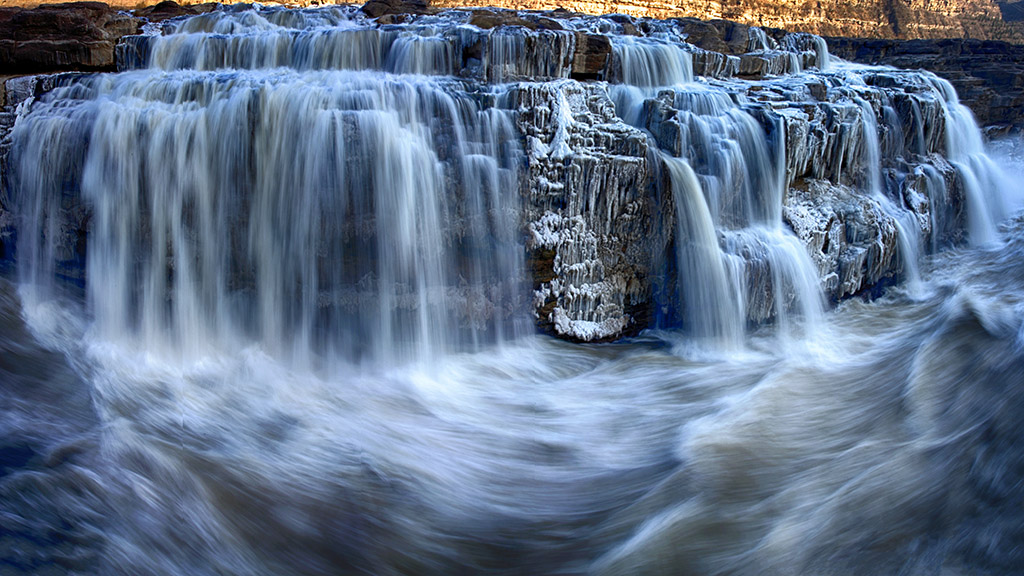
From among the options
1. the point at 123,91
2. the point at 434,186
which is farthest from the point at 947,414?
the point at 123,91

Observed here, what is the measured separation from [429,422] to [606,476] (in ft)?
4.00

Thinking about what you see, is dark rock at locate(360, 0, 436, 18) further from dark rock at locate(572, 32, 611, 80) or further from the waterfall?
the waterfall

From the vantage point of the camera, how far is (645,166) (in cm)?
525

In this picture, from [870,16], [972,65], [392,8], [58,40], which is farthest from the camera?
[870,16]

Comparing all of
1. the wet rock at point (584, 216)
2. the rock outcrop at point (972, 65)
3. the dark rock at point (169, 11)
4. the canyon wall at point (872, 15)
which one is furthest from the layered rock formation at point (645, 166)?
the canyon wall at point (872, 15)

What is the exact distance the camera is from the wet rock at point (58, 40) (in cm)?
612

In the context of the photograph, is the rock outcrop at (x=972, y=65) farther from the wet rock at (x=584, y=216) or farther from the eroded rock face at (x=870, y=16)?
the eroded rock face at (x=870, y=16)

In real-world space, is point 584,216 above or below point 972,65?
below

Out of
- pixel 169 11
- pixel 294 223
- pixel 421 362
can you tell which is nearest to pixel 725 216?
pixel 421 362

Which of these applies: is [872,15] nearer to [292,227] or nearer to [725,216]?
[725,216]

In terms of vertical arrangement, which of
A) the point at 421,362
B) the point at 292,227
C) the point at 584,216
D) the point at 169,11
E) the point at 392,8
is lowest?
the point at 421,362

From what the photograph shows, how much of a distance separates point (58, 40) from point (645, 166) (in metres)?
5.73

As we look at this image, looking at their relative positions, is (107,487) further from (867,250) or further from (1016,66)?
(1016,66)

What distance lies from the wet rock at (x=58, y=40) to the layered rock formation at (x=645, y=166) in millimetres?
221
